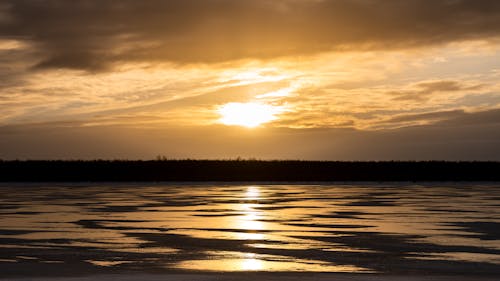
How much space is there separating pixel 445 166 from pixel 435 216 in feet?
216

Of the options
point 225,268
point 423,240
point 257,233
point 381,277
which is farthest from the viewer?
point 257,233

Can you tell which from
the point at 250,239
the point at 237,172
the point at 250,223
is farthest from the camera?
the point at 237,172

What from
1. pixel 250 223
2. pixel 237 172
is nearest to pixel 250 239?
pixel 250 223

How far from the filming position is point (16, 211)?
29.0 meters

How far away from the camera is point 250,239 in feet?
62.1

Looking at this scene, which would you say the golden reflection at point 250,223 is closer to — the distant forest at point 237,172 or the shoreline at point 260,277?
the shoreline at point 260,277

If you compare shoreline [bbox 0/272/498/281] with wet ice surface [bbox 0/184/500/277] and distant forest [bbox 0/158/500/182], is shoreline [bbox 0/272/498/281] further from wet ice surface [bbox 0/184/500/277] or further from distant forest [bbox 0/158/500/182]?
distant forest [bbox 0/158/500/182]

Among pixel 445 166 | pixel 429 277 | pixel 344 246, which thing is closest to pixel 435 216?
pixel 344 246

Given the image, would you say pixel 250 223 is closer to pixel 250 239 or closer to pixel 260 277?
pixel 250 239

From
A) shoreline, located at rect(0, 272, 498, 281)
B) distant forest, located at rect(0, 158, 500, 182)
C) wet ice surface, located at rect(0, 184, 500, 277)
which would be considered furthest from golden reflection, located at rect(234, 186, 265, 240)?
distant forest, located at rect(0, 158, 500, 182)

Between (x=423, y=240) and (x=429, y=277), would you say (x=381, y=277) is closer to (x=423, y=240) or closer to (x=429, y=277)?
(x=429, y=277)

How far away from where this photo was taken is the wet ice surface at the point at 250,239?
566 inches

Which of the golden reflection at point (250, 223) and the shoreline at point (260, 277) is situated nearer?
the shoreline at point (260, 277)

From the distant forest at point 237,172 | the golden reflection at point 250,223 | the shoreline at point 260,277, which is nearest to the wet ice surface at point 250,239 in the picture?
the golden reflection at point 250,223
